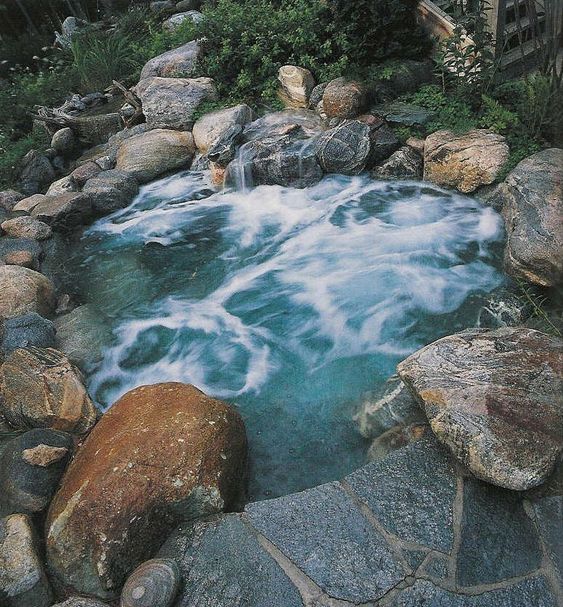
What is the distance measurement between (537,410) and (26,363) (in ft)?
10.8

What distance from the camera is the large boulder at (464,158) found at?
5.39m

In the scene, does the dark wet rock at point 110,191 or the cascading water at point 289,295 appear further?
the dark wet rock at point 110,191

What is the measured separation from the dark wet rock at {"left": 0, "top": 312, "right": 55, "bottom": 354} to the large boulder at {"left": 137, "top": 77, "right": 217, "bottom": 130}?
165 inches

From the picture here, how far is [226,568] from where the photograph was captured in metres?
2.49

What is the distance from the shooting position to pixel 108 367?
14.4ft

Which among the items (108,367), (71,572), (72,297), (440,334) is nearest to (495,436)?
(440,334)

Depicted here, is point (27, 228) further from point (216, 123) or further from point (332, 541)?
point (332, 541)

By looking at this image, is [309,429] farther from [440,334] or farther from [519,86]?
[519,86]

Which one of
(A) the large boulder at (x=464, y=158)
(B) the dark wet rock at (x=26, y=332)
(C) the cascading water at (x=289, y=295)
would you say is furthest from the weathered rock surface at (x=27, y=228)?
(A) the large boulder at (x=464, y=158)

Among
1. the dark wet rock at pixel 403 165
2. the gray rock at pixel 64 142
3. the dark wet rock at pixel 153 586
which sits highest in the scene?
the gray rock at pixel 64 142

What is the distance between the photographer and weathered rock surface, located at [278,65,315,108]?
23.7 ft

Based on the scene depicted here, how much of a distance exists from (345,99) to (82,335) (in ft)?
13.8

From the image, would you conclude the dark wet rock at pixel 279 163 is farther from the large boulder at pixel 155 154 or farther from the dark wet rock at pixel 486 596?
the dark wet rock at pixel 486 596

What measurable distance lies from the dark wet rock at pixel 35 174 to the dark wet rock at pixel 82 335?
376 cm
